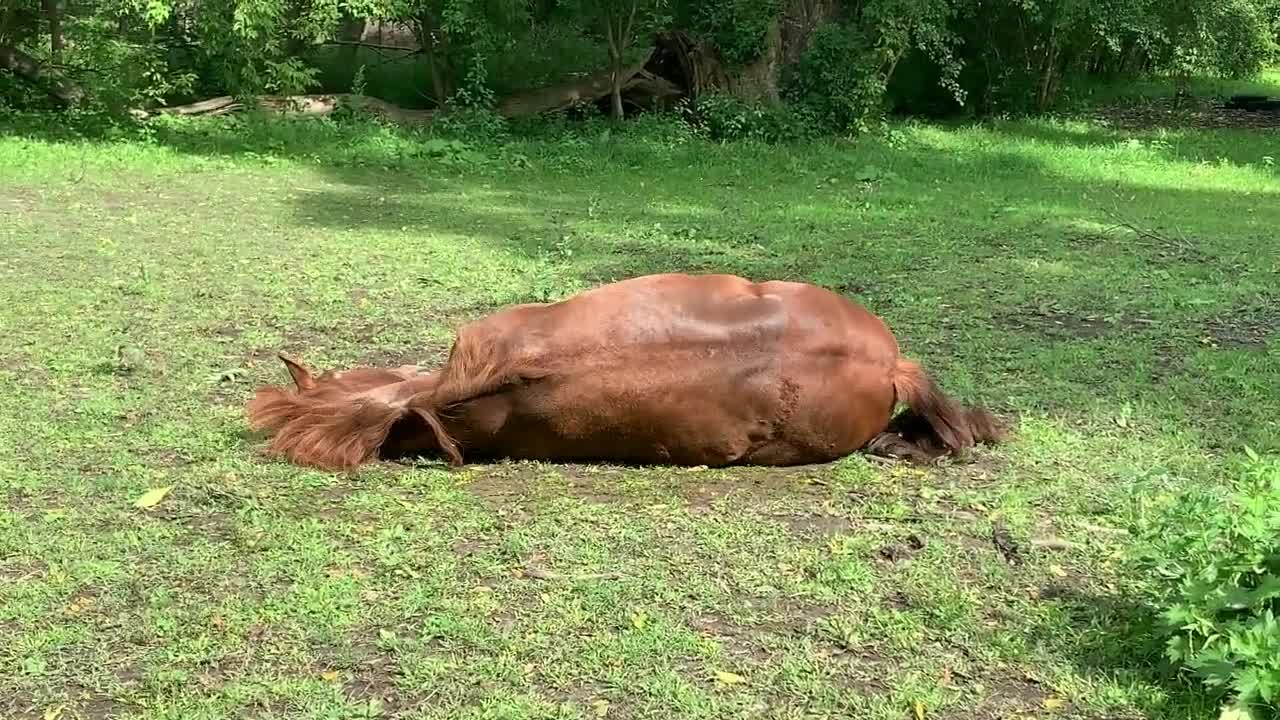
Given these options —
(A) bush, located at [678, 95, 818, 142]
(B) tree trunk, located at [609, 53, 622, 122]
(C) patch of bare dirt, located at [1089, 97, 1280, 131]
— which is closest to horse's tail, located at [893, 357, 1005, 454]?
(A) bush, located at [678, 95, 818, 142]

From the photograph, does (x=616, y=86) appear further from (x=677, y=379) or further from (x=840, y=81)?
(x=677, y=379)

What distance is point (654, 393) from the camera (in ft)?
13.5

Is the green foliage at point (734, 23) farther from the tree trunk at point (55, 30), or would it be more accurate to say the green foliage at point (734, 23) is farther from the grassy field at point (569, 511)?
the grassy field at point (569, 511)

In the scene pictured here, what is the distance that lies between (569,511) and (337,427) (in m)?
0.95

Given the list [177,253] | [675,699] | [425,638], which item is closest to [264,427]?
[425,638]

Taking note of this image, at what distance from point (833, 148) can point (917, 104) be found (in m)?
5.21

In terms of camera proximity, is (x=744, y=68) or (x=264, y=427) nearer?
(x=264, y=427)

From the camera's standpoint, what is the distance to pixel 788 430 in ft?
13.8

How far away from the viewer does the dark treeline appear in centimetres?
1371

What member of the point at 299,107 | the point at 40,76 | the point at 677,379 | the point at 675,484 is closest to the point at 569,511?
the point at 675,484

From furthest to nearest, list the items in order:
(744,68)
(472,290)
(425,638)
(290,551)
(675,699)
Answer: (744,68) → (472,290) → (290,551) → (425,638) → (675,699)

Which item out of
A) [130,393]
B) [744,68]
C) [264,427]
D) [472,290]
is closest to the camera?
[264,427]

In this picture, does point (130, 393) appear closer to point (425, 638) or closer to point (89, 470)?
point (89, 470)

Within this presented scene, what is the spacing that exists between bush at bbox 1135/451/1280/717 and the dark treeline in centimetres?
1203
